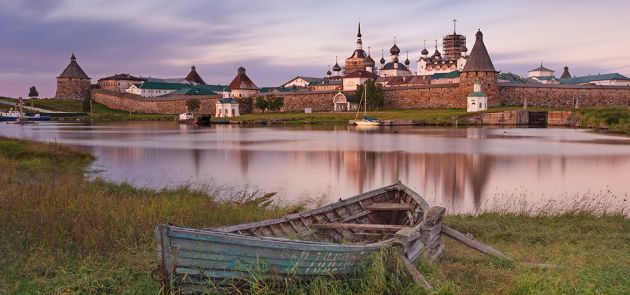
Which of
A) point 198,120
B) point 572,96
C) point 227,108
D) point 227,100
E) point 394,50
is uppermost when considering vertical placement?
point 394,50

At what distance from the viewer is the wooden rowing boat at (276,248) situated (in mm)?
4293

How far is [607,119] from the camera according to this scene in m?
45.5

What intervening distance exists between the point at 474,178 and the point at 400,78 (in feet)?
225

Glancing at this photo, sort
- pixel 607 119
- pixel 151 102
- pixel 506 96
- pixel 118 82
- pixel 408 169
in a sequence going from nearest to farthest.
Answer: pixel 408 169 < pixel 607 119 < pixel 506 96 < pixel 151 102 < pixel 118 82

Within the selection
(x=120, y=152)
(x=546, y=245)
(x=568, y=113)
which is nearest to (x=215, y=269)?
(x=546, y=245)

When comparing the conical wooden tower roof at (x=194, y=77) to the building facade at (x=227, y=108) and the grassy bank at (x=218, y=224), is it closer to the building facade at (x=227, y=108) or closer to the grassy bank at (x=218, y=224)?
the building facade at (x=227, y=108)

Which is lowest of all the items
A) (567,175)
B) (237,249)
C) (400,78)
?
(567,175)

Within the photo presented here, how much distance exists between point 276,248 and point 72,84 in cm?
10562

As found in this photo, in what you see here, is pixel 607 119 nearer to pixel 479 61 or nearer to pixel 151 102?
pixel 479 61

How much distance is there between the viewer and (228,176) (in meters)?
18.4

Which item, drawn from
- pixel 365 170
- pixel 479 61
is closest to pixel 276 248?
pixel 365 170

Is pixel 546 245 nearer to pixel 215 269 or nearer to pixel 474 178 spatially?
pixel 215 269

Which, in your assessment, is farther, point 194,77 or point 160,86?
point 194,77

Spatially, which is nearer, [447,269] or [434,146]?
[447,269]
